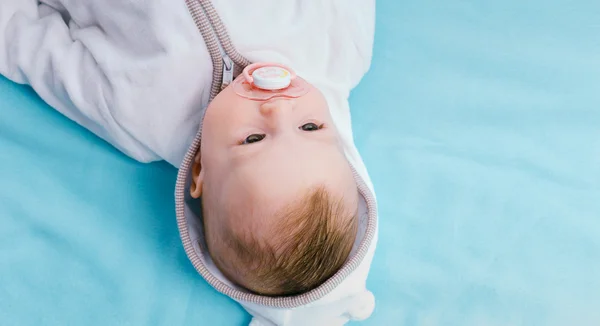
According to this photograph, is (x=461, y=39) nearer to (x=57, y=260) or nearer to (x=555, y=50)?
(x=555, y=50)

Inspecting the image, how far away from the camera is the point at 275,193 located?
2.06 feet

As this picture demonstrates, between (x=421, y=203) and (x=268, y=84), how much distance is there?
15.3 inches

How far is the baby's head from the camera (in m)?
0.62

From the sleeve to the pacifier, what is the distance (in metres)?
0.22

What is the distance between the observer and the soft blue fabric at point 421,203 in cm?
80

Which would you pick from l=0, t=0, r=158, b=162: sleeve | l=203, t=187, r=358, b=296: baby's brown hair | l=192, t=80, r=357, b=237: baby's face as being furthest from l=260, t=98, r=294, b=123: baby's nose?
l=0, t=0, r=158, b=162: sleeve

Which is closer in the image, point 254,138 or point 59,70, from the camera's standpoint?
point 254,138

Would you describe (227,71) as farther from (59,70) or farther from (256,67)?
(59,70)

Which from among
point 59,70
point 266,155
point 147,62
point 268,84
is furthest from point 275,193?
point 59,70

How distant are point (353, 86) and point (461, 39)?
1.00 feet

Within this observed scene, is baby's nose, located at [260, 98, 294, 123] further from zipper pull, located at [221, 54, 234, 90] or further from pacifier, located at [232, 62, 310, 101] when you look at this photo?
zipper pull, located at [221, 54, 234, 90]

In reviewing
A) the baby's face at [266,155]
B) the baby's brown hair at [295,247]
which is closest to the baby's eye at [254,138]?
the baby's face at [266,155]

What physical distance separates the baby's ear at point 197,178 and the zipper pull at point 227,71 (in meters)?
0.12

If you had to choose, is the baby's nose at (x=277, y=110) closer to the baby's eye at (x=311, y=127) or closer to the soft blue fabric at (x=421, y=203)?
the baby's eye at (x=311, y=127)
